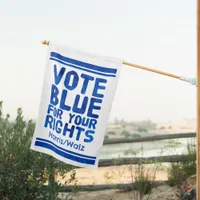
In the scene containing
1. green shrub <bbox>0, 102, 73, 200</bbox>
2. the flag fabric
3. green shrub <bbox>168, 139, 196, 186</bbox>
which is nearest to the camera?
the flag fabric

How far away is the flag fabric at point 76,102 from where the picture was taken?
416cm

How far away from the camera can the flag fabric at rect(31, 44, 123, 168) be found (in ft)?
13.6

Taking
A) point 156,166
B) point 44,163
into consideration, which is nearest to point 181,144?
point 156,166

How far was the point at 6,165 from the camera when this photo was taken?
219 inches

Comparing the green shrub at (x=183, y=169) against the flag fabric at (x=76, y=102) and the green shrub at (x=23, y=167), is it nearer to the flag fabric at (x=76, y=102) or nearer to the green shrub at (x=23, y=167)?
the green shrub at (x=23, y=167)

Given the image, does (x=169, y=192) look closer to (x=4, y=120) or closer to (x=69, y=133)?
(x=4, y=120)

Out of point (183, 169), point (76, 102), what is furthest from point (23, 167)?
point (183, 169)

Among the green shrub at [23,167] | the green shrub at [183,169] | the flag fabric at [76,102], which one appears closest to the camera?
the flag fabric at [76,102]

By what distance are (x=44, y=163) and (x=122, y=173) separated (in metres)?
2.16

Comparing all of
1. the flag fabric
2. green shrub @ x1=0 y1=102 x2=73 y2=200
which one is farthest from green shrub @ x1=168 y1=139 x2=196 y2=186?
the flag fabric

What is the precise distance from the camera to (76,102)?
4191mm

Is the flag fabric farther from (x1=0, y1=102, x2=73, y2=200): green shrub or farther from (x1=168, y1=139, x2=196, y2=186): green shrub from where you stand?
(x1=168, y1=139, x2=196, y2=186): green shrub

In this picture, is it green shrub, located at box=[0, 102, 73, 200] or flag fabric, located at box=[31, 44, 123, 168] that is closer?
flag fabric, located at box=[31, 44, 123, 168]

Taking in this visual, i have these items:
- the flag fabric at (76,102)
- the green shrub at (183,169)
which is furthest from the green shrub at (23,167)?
the green shrub at (183,169)
